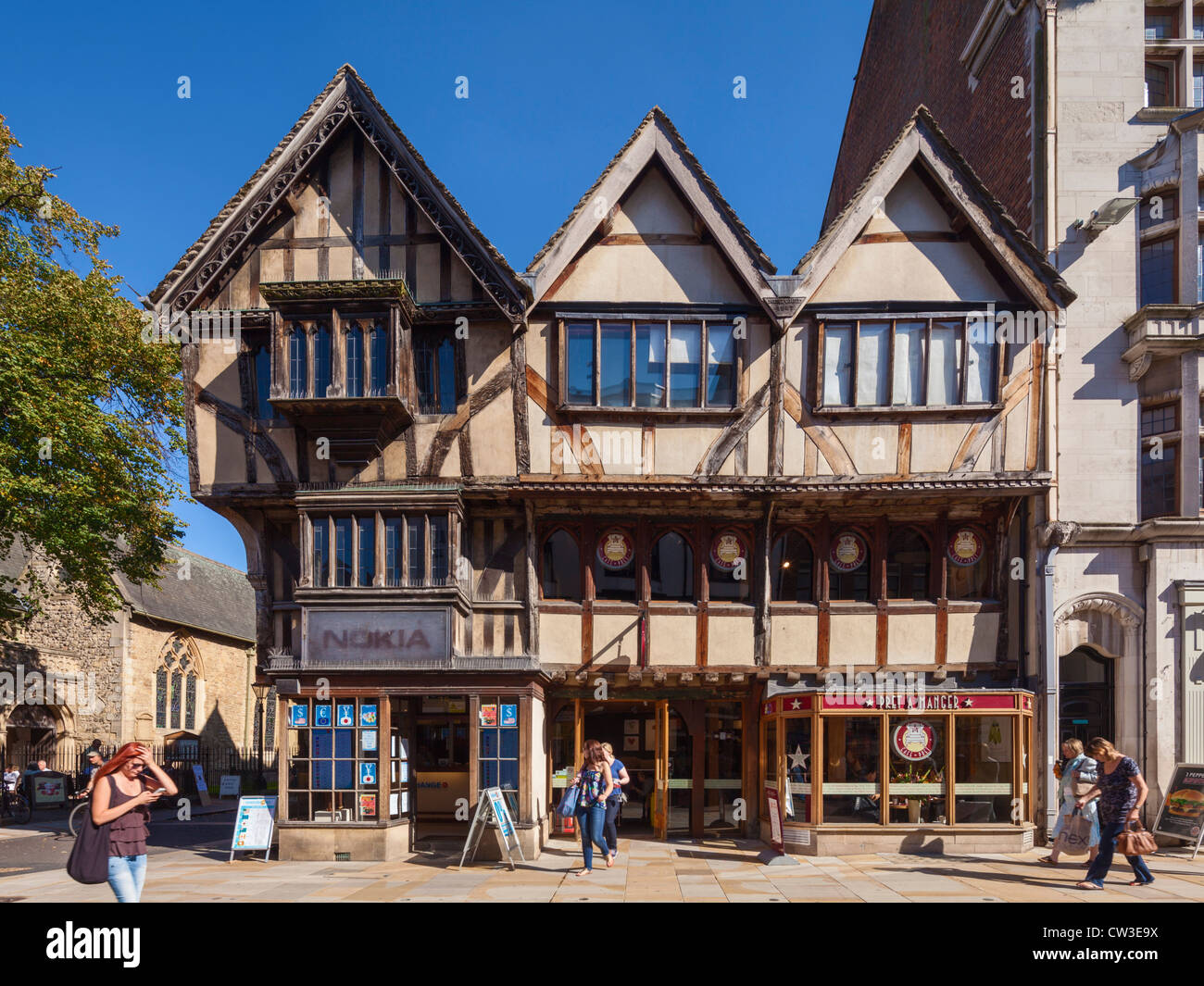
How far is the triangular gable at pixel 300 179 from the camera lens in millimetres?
14539

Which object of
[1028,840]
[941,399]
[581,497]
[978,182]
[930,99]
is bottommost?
[1028,840]

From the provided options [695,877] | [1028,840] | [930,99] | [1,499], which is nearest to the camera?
[695,877]

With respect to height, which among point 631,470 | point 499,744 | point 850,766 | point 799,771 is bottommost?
point 799,771

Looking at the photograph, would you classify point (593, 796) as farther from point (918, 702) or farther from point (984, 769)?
point (984, 769)

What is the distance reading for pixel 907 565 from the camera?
15508mm

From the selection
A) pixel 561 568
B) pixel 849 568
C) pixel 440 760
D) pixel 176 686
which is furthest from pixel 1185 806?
pixel 176 686

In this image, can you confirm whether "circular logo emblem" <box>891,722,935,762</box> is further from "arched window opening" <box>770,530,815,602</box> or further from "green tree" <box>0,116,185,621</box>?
"green tree" <box>0,116,185,621</box>

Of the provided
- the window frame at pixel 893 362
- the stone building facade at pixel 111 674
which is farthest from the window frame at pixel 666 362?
the stone building facade at pixel 111 674

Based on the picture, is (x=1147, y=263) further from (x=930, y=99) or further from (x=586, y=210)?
(x=586, y=210)

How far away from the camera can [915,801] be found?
14.2 meters

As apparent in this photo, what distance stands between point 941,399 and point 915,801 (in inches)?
254

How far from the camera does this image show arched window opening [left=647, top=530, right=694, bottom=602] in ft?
50.7

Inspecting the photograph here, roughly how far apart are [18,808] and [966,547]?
75.1 feet
